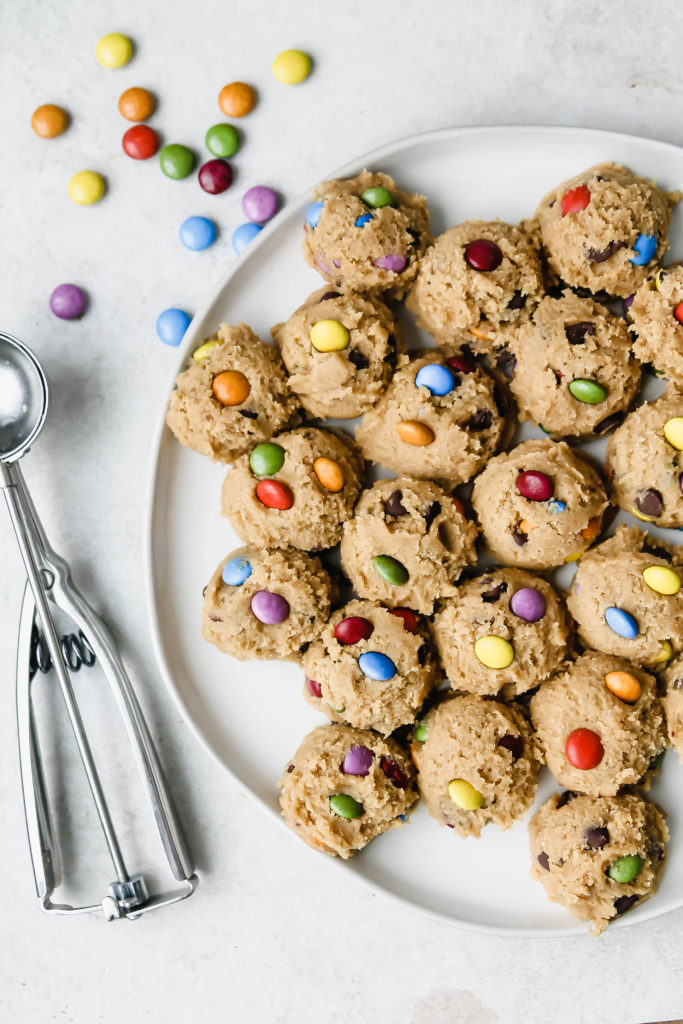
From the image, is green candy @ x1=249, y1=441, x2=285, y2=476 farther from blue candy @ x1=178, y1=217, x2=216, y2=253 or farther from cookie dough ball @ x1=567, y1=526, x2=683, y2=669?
cookie dough ball @ x1=567, y1=526, x2=683, y2=669

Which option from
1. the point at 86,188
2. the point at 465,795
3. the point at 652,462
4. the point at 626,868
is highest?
the point at 86,188

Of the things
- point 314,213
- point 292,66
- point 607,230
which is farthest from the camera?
point 292,66

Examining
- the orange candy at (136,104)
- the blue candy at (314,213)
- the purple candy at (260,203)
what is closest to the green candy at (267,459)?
the blue candy at (314,213)

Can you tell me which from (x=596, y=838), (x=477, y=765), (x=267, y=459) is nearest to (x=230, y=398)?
(x=267, y=459)

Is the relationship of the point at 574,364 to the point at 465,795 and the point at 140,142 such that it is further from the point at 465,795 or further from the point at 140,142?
the point at 140,142

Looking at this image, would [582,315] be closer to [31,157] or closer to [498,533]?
[498,533]

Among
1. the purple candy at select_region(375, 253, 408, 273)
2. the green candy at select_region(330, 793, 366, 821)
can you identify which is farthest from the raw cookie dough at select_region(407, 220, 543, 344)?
the green candy at select_region(330, 793, 366, 821)

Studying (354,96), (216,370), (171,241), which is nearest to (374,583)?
(216,370)

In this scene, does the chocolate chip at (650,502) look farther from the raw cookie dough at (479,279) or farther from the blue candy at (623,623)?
the raw cookie dough at (479,279)
